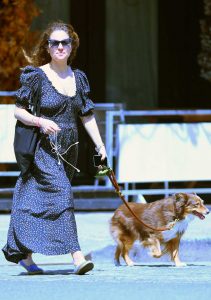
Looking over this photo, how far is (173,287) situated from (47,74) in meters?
2.07

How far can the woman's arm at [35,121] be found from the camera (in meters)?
9.08

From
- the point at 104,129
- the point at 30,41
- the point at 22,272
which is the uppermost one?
the point at 30,41

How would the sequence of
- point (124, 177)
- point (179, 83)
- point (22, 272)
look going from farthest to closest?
point (179, 83) → point (124, 177) → point (22, 272)

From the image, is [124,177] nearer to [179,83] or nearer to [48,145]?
[179,83]

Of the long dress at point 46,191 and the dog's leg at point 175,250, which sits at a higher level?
the long dress at point 46,191

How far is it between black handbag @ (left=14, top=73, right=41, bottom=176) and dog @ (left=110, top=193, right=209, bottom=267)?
1.82 m

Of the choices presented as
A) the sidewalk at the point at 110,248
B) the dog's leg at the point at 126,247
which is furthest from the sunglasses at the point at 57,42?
the sidewalk at the point at 110,248

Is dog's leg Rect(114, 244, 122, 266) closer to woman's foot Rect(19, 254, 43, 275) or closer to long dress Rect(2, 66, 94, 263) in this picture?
woman's foot Rect(19, 254, 43, 275)

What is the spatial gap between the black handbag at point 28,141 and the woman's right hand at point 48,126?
0.58 ft

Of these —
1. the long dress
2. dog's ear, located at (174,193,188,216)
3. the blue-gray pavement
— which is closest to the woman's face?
the long dress

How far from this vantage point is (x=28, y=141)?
366 inches

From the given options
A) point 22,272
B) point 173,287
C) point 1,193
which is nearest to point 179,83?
point 1,193

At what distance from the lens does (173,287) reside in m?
8.34

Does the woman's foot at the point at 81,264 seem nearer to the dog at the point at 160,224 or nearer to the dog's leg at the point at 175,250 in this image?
the dog at the point at 160,224
